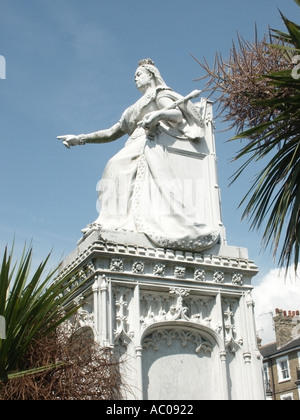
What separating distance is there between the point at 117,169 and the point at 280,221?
8.43ft

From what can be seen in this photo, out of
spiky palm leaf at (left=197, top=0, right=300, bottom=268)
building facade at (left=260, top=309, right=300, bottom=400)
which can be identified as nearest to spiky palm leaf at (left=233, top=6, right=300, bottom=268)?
spiky palm leaf at (left=197, top=0, right=300, bottom=268)

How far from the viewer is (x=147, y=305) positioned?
9195 mm

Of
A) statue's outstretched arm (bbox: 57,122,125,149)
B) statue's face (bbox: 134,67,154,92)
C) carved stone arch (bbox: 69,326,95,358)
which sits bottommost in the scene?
carved stone arch (bbox: 69,326,95,358)

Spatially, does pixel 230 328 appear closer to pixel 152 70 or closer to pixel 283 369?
pixel 152 70

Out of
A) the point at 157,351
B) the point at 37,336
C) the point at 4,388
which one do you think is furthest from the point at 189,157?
the point at 4,388

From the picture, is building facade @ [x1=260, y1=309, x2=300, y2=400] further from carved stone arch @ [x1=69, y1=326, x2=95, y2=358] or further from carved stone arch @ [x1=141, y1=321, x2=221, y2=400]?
carved stone arch @ [x1=69, y1=326, x2=95, y2=358]

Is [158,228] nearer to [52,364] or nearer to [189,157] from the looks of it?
[189,157]

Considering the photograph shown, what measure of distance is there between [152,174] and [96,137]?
1.49 m

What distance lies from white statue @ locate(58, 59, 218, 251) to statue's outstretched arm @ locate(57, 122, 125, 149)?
0.02m

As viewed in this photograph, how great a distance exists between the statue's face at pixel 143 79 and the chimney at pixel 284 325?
28955mm

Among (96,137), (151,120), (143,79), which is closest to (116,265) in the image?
(151,120)

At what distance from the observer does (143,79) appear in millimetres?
10836

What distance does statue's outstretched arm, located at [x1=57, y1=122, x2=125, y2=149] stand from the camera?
1101 centimetres

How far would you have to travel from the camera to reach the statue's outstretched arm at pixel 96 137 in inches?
433
